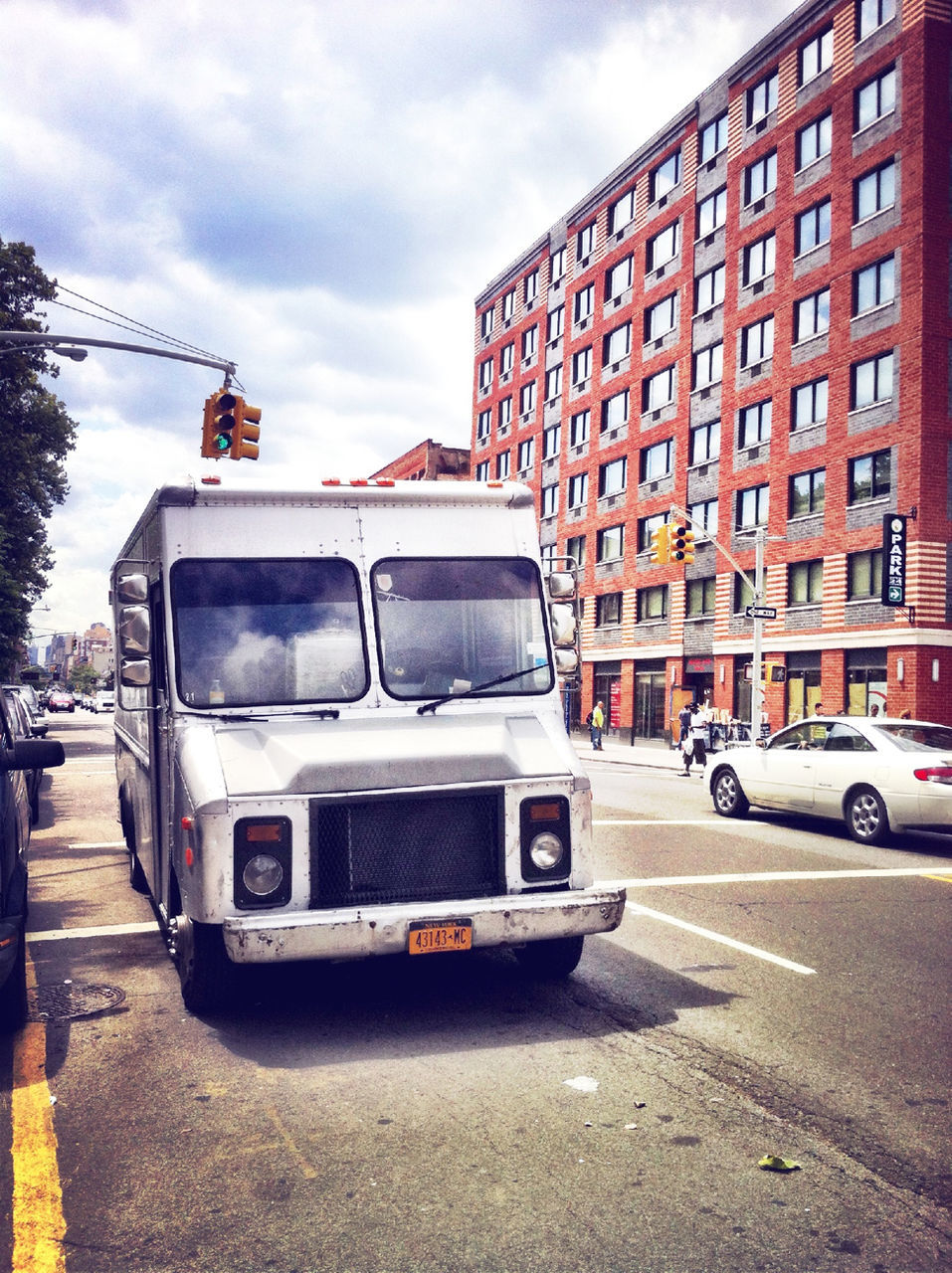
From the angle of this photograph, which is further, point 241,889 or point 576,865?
point 576,865

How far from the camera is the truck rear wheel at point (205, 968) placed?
5.73 metres

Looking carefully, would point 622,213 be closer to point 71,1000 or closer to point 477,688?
point 477,688

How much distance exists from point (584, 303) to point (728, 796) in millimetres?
40363

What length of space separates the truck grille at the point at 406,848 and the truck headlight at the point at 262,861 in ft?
0.44

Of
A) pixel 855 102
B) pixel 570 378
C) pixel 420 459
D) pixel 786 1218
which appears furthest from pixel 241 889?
pixel 420 459

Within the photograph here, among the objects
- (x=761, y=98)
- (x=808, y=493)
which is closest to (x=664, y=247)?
(x=761, y=98)

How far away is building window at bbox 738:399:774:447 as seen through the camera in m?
38.1

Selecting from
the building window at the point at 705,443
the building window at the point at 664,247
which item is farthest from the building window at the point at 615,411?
the building window at the point at 705,443

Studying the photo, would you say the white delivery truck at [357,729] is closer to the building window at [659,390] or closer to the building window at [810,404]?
the building window at [810,404]

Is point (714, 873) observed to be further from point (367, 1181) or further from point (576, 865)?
point (367, 1181)

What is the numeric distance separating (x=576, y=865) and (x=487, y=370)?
198 feet

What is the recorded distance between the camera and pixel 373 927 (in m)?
5.49

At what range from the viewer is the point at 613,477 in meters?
49.1

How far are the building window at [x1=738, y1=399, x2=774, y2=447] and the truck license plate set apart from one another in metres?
34.6
